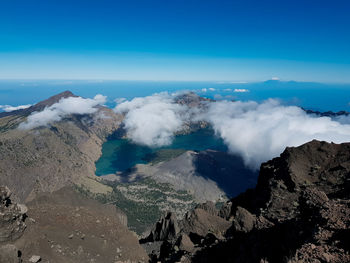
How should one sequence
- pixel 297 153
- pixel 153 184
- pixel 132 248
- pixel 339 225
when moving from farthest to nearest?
pixel 153 184
pixel 297 153
pixel 132 248
pixel 339 225

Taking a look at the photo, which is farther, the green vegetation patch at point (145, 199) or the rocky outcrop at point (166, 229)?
the green vegetation patch at point (145, 199)

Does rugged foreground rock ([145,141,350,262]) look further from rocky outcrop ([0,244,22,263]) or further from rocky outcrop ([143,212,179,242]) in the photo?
rocky outcrop ([0,244,22,263])

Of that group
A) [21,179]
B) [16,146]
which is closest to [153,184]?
[21,179]

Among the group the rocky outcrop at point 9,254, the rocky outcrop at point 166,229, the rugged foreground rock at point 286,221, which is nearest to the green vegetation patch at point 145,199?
the rocky outcrop at point 166,229

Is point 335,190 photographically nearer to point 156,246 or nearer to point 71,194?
point 156,246

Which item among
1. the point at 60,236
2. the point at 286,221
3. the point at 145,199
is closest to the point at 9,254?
the point at 60,236

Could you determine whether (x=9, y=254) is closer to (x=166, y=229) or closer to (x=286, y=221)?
(x=286, y=221)

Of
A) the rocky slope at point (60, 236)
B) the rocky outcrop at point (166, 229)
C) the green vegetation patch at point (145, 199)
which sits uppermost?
the rocky slope at point (60, 236)

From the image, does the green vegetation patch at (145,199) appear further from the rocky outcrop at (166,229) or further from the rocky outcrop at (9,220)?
the rocky outcrop at (9,220)
